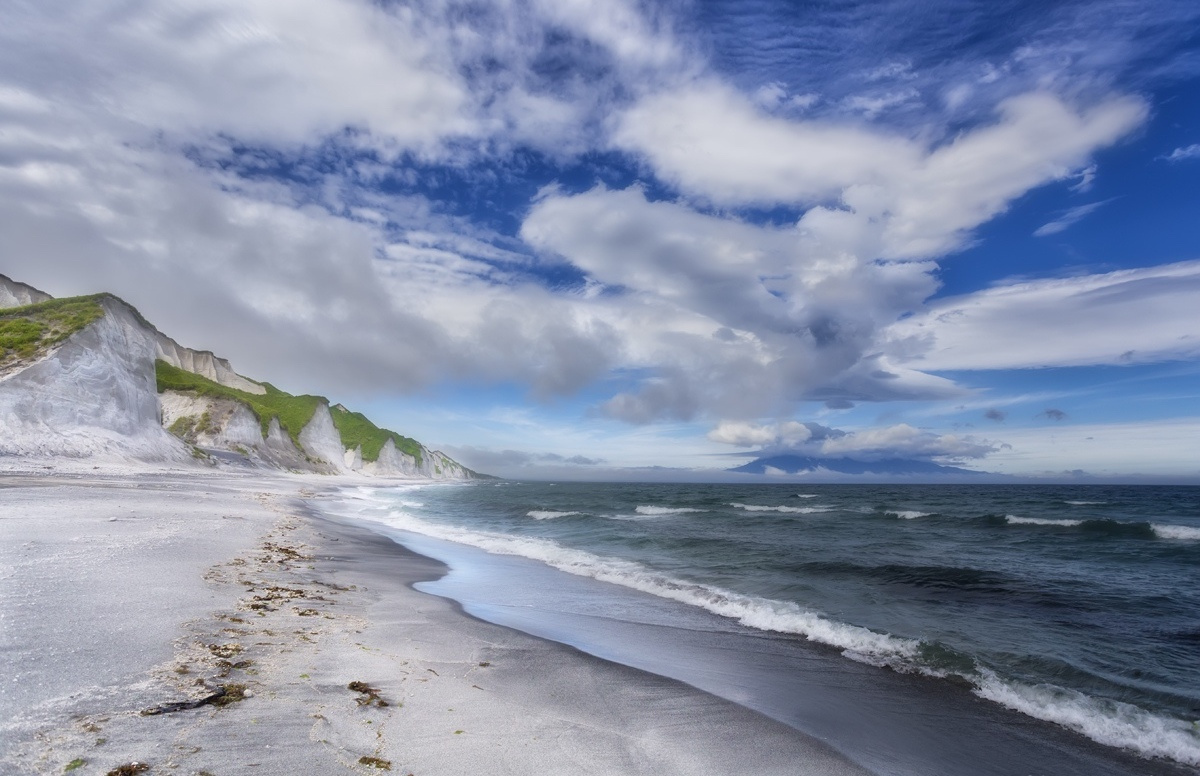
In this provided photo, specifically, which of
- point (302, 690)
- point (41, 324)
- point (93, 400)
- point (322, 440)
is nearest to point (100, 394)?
point (93, 400)

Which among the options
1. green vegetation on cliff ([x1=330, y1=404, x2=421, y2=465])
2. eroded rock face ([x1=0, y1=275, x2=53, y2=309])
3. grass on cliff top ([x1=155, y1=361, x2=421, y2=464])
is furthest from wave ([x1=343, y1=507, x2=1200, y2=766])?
green vegetation on cliff ([x1=330, y1=404, x2=421, y2=465])

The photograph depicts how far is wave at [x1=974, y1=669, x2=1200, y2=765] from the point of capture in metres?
6.15

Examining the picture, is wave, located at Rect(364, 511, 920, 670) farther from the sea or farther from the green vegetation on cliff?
the green vegetation on cliff

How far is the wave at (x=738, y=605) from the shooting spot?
9070 millimetres

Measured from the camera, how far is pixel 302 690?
17.5 ft

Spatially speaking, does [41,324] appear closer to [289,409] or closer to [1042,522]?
[289,409]

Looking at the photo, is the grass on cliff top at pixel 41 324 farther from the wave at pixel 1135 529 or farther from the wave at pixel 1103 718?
the wave at pixel 1135 529

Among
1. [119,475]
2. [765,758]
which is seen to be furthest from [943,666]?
[119,475]

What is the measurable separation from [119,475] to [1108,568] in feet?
149

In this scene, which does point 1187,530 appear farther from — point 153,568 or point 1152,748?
point 153,568

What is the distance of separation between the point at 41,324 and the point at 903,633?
55.3 metres

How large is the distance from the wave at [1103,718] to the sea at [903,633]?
2 cm

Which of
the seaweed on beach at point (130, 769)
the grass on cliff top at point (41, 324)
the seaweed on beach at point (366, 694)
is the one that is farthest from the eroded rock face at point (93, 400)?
the seaweed on beach at point (130, 769)

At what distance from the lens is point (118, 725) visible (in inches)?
163
